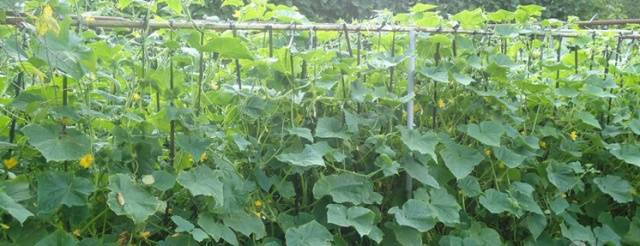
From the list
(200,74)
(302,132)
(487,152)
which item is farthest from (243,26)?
(487,152)

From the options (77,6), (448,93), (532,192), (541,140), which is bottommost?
(532,192)

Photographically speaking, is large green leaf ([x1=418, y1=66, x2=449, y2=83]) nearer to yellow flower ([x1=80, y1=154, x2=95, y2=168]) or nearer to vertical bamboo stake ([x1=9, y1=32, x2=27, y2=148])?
yellow flower ([x1=80, y1=154, x2=95, y2=168])

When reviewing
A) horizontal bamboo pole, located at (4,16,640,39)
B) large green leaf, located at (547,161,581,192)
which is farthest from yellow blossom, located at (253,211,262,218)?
large green leaf, located at (547,161,581,192)

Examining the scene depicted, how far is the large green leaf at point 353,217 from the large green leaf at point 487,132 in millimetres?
459

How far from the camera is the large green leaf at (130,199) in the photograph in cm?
159

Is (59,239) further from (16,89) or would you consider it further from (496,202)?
(496,202)

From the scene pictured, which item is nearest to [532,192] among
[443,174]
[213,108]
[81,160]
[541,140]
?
[541,140]

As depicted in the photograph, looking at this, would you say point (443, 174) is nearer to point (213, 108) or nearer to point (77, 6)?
point (213, 108)

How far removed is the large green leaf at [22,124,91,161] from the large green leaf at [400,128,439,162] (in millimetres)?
928

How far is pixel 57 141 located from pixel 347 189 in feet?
2.74

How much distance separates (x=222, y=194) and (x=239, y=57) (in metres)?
0.35

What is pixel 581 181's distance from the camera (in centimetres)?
252

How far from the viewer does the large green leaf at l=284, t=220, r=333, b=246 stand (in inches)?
75.0

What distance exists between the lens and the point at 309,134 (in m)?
1.96
